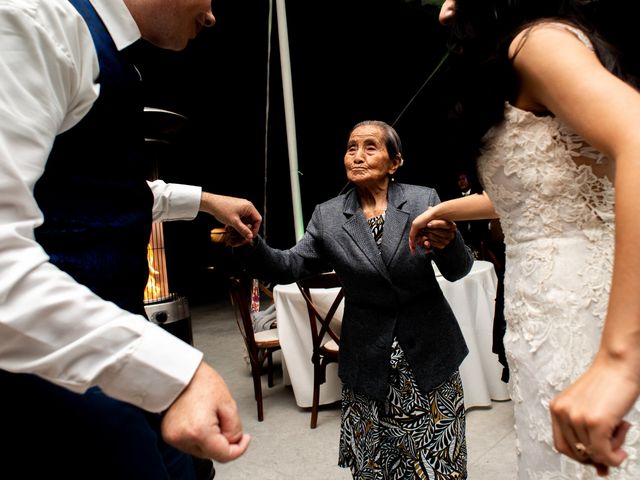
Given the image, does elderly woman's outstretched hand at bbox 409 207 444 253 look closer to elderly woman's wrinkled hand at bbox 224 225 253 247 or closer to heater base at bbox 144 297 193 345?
elderly woman's wrinkled hand at bbox 224 225 253 247

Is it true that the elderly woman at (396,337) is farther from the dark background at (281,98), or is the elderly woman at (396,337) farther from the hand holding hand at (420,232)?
the dark background at (281,98)

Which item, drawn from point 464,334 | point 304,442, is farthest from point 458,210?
point 304,442

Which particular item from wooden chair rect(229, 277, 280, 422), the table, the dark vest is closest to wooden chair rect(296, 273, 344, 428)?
A: the table

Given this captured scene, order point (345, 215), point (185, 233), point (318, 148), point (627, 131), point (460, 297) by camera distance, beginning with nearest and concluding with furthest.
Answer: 1. point (627, 131)
2. point (345, 215)
3. point (460, 297)
4. point (318, 148)
5. point (185, 233)

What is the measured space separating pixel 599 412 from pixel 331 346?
2.34 meters

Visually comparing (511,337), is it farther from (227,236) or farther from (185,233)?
(185,233)

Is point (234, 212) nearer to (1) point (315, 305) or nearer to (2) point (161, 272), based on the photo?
(2) point (161, 272)

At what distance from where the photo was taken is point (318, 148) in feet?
26.2

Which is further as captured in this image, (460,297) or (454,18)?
(460,297)

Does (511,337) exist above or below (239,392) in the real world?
above

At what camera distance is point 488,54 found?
858 millimetres

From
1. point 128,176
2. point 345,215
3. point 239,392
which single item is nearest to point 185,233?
point 239,392

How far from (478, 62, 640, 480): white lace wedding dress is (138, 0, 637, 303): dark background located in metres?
3.38

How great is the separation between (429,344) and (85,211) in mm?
1150
